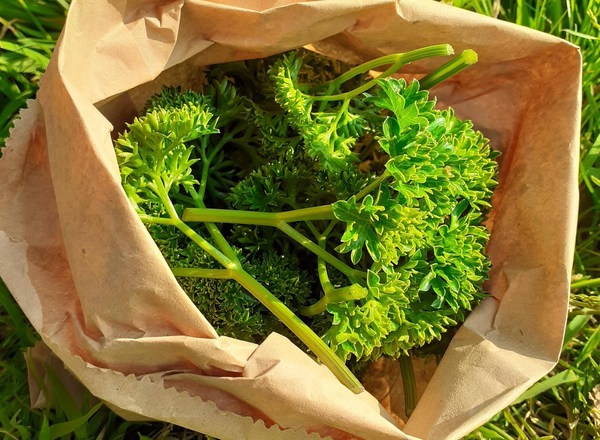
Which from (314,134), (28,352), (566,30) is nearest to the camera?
(314,134)

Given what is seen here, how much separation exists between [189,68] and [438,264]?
663mm

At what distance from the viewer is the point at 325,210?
1.22m

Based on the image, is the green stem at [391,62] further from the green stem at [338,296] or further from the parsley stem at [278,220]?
the green stem at [338,296]

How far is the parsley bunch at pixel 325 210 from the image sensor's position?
119 centimetres

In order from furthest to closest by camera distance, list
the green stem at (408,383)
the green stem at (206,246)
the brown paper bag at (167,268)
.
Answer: the green stem at (408,383), the green stem at (206,246), the brown paper bag at (167,268)

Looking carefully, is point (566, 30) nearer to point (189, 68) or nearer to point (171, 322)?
point (189, 68)

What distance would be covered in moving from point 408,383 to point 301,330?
34 centimetres

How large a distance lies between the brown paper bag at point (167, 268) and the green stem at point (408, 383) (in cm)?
10

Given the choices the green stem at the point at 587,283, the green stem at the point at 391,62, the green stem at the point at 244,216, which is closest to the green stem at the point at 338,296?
the green stem at the point at 244,216

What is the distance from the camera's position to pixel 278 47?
1.35 meters

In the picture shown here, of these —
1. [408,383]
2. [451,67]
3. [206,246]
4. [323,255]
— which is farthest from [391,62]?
[408,383]

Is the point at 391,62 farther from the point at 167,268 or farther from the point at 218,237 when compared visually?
the point at 167,268

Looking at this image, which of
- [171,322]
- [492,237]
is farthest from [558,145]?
[171,322]

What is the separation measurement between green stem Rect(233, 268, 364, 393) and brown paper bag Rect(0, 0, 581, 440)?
0.08 feet
